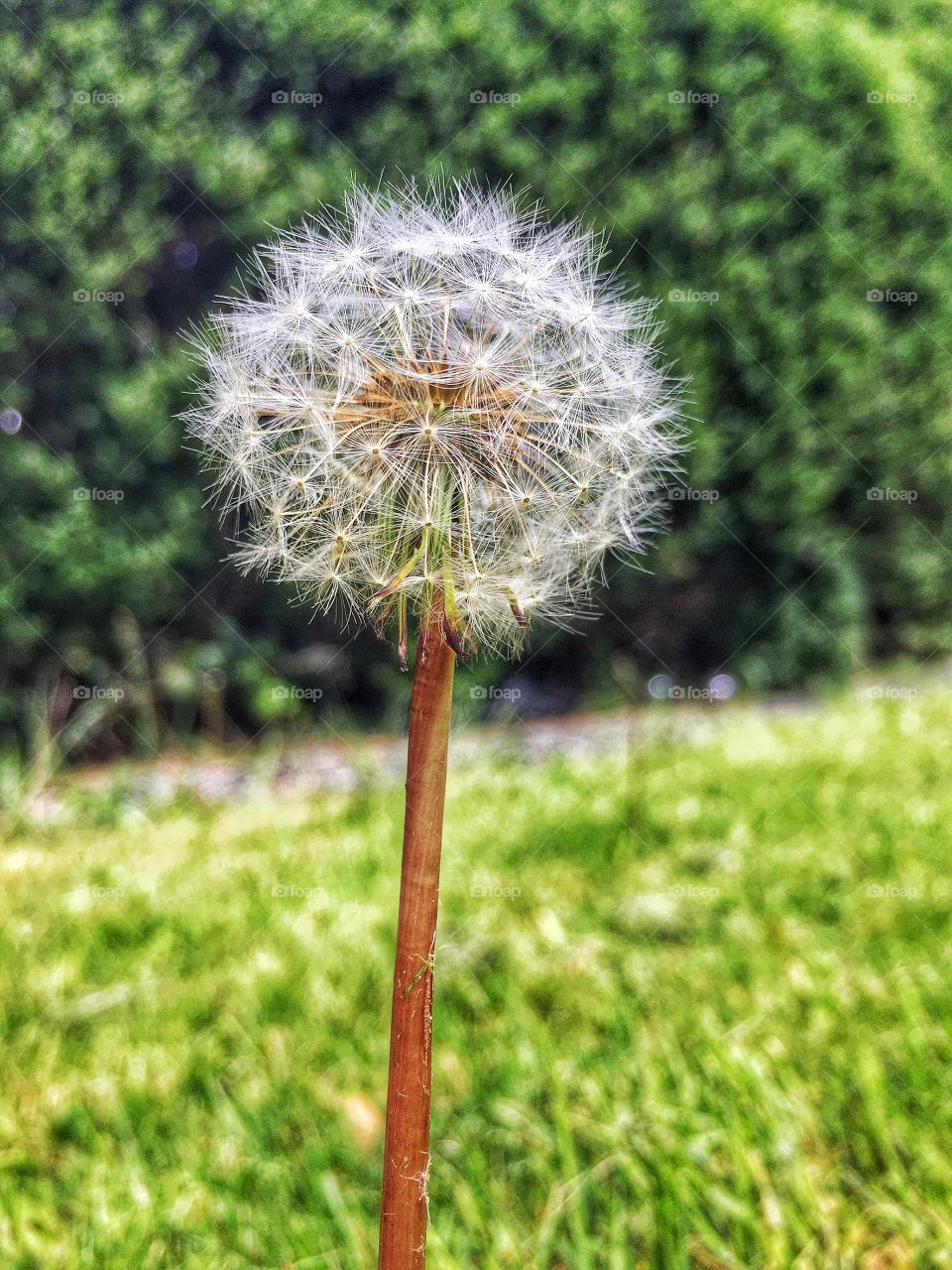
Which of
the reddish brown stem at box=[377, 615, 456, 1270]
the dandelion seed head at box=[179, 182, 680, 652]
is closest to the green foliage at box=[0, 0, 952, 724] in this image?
the dandelion seed head at box=[179, 182, 680, 652]

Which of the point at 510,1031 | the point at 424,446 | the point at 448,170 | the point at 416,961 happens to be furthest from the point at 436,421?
the point at 448,170

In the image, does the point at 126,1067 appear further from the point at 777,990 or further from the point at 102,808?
the point at 102,808

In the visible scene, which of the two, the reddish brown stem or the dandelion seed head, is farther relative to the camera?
the dandelion seed head

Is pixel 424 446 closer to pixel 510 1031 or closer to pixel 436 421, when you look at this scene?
pixel 436 421

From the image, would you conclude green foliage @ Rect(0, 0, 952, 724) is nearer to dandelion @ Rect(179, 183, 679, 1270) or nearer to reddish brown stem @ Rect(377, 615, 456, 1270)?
dandelion @ Rect(179, 183, 679, 1270)

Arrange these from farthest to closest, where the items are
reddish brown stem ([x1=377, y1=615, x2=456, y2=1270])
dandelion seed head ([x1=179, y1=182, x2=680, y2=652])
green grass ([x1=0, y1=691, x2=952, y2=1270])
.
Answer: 1. green grass ([x1=0, y1=691, x2=952, y2=1270])
2. dandelion seed head ([x1=179, y1=182, x2=680, y2=652])
3. reddish brown stem ([x1=377, y1=615, x2=456, y2=1270])

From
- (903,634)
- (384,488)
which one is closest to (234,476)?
(384,488)
